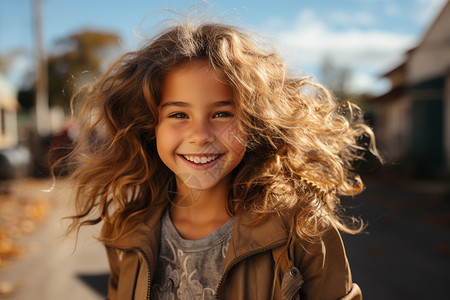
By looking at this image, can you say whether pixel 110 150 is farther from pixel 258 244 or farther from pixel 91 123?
pixel 258 244

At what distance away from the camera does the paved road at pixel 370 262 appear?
148 inches

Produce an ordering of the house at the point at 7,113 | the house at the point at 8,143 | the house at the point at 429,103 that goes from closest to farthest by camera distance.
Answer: the house at the point at 8,143 → the house at the point at 429,103 → the house at the point at 7,113

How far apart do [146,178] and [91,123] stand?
457mm

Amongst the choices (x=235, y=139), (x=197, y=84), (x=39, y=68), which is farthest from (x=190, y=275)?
(x=39, y=68)

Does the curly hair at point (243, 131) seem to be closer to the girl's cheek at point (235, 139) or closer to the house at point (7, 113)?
the girl's cheek at point (235, 139)

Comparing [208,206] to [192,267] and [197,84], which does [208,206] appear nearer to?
[192,267]

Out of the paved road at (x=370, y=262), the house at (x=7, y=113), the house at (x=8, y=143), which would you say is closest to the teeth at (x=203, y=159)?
the paved road at (x=370, y=262)

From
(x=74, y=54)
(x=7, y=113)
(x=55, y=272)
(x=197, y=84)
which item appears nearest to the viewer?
(x=197, y=84)

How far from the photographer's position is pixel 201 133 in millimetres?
1616

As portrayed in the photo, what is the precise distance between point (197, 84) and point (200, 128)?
0.63 ft

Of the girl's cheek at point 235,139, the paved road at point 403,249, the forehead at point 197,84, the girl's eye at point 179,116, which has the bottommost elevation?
the paved road at point 403,249

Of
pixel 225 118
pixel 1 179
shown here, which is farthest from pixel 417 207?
pixel 1 179

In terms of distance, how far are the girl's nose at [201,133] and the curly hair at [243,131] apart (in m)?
0.14

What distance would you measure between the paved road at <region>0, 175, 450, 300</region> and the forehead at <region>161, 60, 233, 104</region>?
4.29 ft
